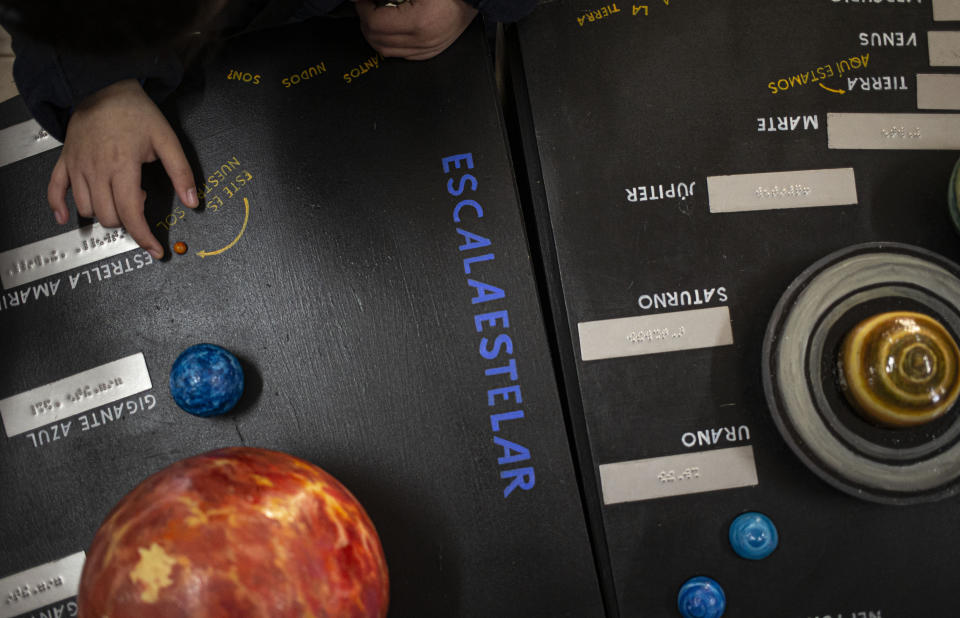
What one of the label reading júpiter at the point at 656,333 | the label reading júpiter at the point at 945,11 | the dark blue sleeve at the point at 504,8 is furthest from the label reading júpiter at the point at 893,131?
the dark blue sleeve at the point at 504,8

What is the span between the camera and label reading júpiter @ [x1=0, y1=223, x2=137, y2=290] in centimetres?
72

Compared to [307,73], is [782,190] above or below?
below

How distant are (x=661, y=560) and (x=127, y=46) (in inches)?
26.9

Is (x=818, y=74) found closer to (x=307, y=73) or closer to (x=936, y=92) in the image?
(x=936, y=92)

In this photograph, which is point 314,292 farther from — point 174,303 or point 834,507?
point 834,507

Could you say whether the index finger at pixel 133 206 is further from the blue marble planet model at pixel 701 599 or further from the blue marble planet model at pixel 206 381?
the blue marble planet model at pixel 701 599

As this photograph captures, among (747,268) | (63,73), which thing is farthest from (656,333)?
(63,73)

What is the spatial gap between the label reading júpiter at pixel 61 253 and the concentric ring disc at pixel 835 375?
703mm

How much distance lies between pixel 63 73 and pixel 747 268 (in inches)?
29.7

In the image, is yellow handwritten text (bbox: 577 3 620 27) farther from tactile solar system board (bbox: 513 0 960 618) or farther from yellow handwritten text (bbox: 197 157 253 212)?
yellow handwritten text (bbox: 197 157 253 212)

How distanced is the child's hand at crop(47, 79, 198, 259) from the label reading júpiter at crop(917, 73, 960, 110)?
2.73 feet

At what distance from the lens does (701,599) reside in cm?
67

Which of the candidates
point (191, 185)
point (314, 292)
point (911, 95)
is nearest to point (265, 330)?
point (314, 292)

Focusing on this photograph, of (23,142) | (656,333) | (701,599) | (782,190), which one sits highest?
(23,142)
